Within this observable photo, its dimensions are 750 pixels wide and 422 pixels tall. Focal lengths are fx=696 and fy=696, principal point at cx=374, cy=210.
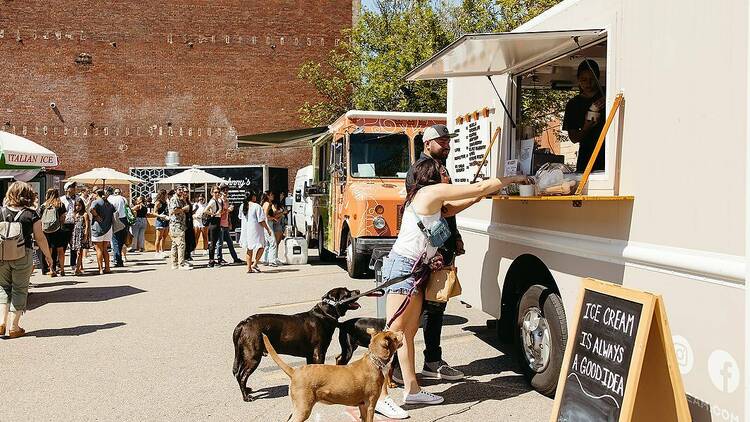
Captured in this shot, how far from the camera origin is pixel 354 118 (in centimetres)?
1220

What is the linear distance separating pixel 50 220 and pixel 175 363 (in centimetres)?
689

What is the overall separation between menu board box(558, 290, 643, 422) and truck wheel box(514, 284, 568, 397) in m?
0.85

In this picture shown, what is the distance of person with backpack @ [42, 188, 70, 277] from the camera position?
12305 mm

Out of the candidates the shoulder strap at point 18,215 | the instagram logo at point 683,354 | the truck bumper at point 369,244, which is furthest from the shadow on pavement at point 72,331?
the instagram logo at point 683,354

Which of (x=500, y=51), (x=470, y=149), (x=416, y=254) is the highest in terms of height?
(x=500, y=51)

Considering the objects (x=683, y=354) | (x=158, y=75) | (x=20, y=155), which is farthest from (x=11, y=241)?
(x=158, y=75)

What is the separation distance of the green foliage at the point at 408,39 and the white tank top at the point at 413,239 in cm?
1555

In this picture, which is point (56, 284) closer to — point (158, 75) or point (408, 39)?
point (408, 39)

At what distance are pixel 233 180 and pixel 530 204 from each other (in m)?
19.4

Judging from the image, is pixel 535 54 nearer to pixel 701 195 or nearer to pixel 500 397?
pixel 701 195

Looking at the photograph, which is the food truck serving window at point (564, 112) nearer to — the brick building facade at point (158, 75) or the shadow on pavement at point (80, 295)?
the shadow on pavement at point (80, 295)

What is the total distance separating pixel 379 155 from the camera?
12.5 meters

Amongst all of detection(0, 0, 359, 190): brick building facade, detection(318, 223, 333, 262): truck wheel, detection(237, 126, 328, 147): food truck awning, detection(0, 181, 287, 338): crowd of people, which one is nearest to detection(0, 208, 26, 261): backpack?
detection(0, 181, 287, 338): crowd of people

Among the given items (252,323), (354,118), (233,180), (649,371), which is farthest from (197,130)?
(649,371)
